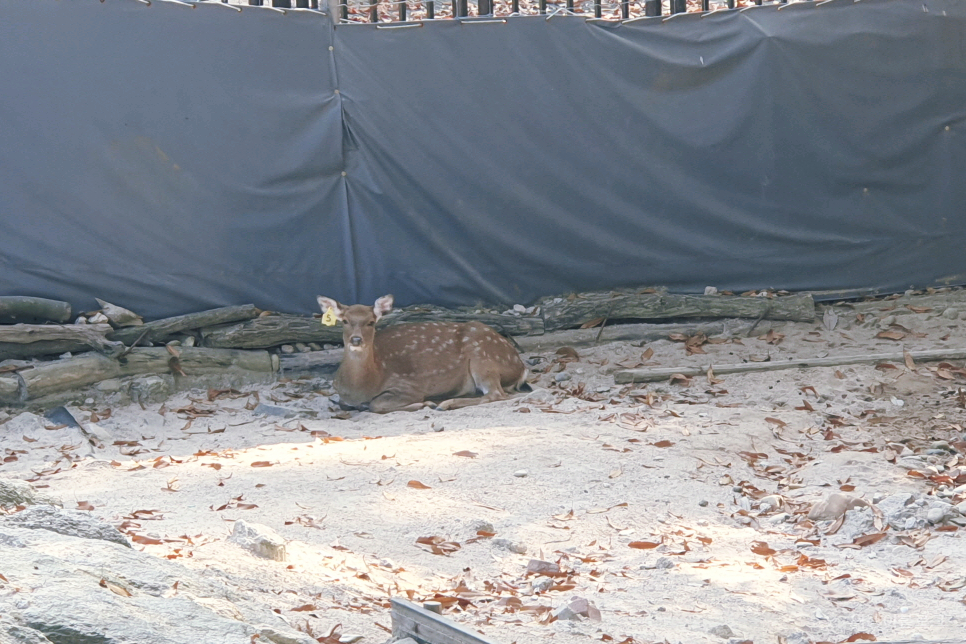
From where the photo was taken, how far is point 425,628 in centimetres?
333

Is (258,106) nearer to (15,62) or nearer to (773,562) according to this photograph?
(15,62)

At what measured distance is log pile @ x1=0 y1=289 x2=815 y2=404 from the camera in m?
7.51

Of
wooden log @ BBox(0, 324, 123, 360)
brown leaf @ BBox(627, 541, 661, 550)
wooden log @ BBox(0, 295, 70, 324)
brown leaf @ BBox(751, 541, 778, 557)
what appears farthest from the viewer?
wooden log @ BBox(0, 295, 70, 324)

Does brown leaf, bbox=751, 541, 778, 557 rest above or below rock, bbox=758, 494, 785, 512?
above

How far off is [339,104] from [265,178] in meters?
0.79

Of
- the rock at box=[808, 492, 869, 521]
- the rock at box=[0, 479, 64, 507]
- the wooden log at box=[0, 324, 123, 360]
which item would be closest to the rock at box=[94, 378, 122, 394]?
the wooden log at box=[0, 324, 123, 360]

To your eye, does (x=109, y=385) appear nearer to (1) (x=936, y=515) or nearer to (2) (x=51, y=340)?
(2) (x=51, y=340)

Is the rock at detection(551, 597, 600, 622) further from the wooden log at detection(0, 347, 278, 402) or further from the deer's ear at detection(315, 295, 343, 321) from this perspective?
the wooden log at detection(0, 347, 278, 402)

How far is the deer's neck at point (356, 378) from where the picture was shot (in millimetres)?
7922

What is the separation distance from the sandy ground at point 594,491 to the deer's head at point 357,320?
1.73ft

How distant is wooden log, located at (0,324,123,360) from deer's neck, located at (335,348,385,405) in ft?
5.01

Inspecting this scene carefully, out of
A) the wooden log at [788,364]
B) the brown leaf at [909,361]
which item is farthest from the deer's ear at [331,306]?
the brown leaf at [909,361]

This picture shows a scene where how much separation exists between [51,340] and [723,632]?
5.32m

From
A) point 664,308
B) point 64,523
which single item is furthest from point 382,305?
point 64,523
